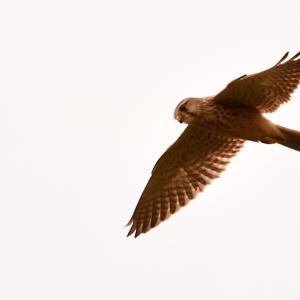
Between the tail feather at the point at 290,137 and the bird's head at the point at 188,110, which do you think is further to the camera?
the bird's head at the point at 188,110

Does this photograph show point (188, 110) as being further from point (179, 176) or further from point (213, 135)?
point (179, 176)

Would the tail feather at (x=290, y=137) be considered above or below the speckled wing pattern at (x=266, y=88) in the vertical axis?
below

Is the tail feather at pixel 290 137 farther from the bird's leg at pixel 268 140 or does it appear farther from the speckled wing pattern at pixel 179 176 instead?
the speckled wing pattern at pixel 179 176

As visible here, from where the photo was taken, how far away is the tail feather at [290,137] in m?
10.4

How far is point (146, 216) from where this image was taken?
468 inches

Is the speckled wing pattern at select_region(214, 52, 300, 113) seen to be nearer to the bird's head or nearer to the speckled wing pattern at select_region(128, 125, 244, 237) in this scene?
the bird's head

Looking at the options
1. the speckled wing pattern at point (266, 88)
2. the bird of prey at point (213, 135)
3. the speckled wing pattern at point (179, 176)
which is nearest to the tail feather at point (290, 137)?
the bird of prey at point (213, 135)

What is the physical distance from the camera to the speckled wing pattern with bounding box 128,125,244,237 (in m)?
11.7

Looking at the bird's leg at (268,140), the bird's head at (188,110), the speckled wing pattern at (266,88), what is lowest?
the bird's leg at (268,140)

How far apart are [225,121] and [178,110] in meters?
0.58

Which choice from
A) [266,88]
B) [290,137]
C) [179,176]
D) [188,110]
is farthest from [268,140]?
[179,176]

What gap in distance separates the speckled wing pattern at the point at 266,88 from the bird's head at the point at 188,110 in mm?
252

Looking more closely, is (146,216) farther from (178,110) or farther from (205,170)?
(178,110)

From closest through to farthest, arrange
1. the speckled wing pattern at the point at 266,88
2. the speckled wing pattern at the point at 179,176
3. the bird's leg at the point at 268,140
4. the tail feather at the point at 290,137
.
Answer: the speckled wing pattern at the point at 266,88
the tail feather at the point at 290,137
the bird's leg at the point at 268,140
the speckled wing pattern at the point at 179,176
